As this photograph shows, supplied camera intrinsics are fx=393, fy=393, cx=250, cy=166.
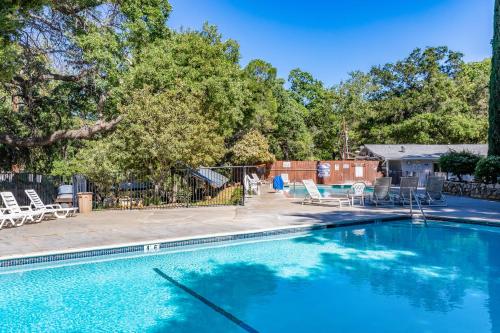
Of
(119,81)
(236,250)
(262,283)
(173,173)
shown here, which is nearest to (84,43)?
(119,81)

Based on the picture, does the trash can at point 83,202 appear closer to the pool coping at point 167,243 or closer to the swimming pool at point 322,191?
the pool coping at point 167,243

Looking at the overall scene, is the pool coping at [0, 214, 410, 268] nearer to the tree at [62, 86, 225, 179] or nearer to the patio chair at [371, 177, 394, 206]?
the patio chair at [371, 177, 394, 206]

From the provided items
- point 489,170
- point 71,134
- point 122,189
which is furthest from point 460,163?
point 71,134

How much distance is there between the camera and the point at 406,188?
546 inches

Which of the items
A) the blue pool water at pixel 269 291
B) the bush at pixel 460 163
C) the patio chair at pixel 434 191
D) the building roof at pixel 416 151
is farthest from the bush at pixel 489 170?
the building roof at pixel 416 151

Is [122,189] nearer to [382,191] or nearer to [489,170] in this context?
[382,191]

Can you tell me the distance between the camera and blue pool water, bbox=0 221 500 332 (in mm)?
4945

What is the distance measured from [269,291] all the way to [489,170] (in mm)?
15523

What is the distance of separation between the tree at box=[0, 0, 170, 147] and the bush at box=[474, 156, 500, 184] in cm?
1552

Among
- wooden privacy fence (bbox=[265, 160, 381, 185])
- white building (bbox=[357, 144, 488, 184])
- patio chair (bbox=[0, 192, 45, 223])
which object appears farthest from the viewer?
wooden privacy fence (bbox=[265, 160, 381, 185])

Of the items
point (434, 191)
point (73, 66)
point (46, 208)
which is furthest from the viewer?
point (73, 66)

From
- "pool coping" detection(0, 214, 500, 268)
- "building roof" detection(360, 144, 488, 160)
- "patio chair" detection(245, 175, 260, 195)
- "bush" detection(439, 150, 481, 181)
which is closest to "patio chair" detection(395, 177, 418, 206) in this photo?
"pool coping" detection(0, 214, 500, 268)

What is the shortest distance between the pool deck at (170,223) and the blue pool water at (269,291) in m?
0.56

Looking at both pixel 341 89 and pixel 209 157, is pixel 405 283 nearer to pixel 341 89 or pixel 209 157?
pixel 209 157
